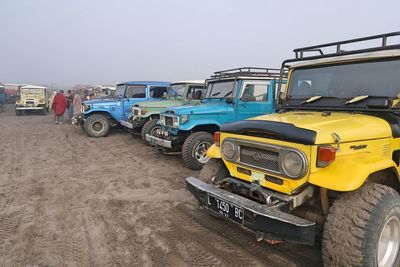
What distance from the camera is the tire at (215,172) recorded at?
3988 millimetres

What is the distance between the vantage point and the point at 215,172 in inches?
158

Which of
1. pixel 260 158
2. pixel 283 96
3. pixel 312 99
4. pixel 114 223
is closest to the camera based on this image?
pixel 260 158

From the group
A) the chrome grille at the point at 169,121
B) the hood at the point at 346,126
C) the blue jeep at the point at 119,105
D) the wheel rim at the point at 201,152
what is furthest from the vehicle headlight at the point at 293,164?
the blue jeep at the point at 119,105

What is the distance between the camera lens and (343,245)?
2631mm

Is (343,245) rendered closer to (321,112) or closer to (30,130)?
(321,112)

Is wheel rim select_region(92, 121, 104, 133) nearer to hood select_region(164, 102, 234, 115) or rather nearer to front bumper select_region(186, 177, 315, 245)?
hood select_region(164, 102, 234, 115)

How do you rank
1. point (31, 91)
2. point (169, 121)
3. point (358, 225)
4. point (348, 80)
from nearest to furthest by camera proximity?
point (358, 225)
point (348, 80)
point (169, 121)
point (31, 91)

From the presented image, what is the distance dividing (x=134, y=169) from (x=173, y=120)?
1507 millimetres

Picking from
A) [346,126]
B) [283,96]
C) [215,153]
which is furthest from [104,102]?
[346,126]

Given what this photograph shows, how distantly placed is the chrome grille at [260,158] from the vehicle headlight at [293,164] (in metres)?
0.13

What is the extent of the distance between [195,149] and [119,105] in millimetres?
6005

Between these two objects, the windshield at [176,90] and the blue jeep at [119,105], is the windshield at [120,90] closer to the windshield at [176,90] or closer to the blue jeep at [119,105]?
the blue jeep at [119,105]

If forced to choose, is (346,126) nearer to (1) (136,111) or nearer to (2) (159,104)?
(2) (159,104)

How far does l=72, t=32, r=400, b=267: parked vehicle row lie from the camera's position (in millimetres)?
2705
